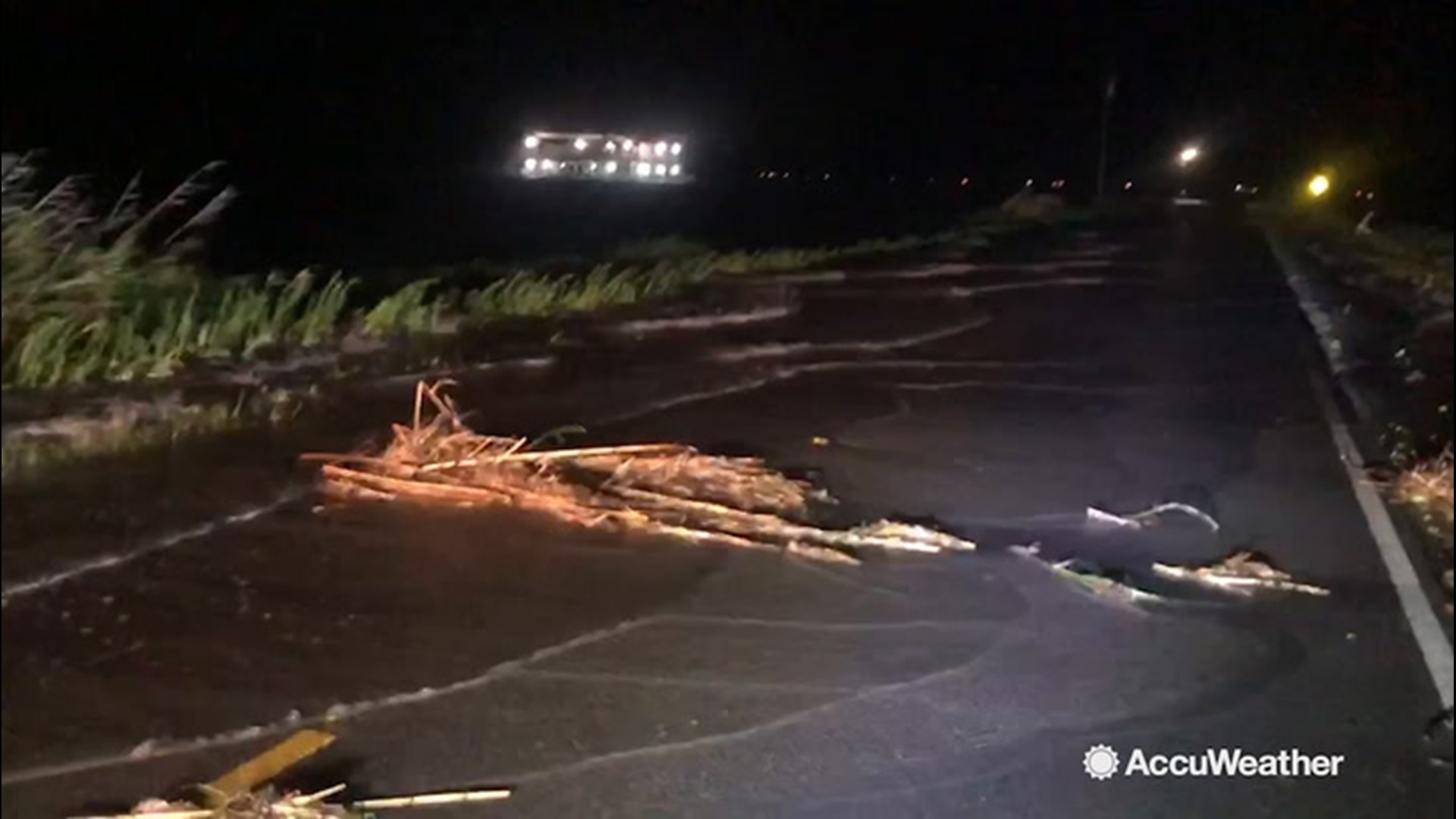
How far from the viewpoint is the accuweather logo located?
21.1 feet

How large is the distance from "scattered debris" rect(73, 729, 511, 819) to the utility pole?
104ft

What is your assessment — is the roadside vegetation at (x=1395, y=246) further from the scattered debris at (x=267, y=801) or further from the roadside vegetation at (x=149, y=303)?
the roadside vegetation at (x=149, y=303)

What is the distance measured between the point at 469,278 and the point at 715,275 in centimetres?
398

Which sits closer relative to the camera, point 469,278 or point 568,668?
point 568,668

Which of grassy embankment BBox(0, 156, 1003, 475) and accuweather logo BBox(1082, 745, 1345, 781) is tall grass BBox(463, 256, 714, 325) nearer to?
grassy embankment BBox(0, 156, 1003, 475)

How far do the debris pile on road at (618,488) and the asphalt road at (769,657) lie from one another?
11.0 inches

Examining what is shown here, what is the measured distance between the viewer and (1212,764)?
6508mm

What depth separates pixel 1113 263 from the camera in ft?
122

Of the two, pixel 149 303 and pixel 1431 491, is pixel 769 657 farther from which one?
pixel 149 303

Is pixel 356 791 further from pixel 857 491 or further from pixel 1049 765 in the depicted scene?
pixel 857 491

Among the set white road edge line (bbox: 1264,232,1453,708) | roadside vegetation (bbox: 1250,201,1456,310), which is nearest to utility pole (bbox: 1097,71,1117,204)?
white road edge line (bbox: 1264,232,1453,708)

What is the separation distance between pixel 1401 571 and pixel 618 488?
4099 mm

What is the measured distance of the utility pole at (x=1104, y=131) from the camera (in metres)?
40.8

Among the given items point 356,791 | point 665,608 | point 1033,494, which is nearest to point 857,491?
point 1033,494
